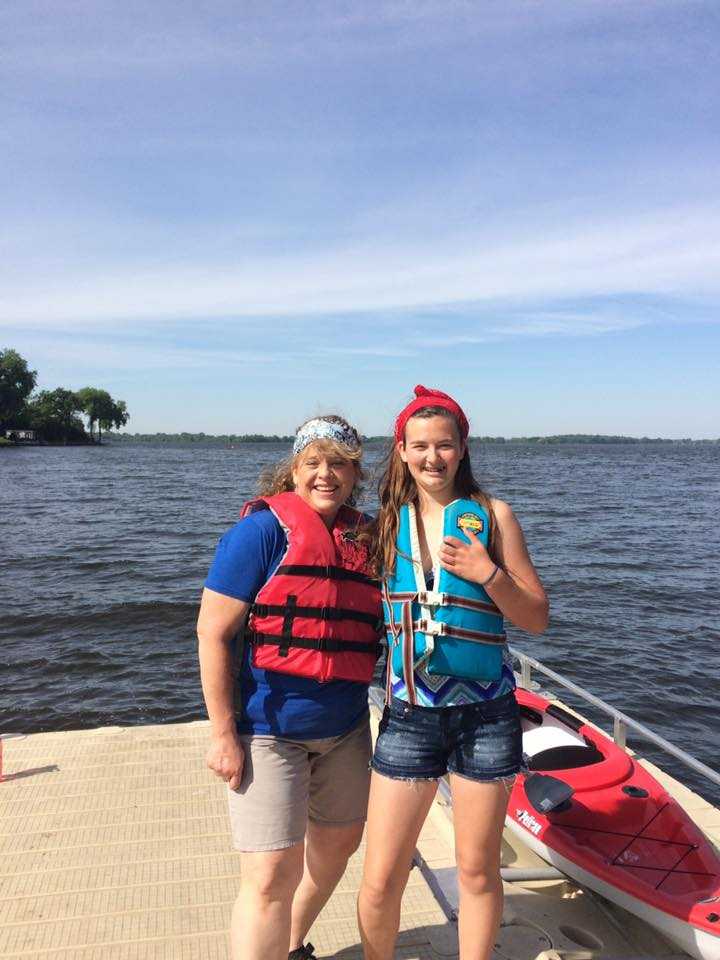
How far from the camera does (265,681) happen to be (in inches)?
103

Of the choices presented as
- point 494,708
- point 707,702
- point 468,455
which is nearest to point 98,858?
point 494,708

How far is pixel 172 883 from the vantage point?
396cm

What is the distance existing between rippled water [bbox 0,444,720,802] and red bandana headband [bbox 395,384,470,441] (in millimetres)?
528

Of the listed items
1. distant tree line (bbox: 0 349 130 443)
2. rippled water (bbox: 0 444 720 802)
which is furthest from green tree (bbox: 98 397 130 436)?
rippled water (bbox: 0 444 720 802)

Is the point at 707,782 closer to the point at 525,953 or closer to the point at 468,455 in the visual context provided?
the point at 525,953

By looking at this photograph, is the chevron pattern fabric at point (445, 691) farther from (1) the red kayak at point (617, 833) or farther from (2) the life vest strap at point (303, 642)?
(1) the red kayak at point (617, 833)

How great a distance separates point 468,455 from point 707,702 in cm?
934

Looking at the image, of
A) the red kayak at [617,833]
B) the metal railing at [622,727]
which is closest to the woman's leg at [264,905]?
the red kayak at [617,833]

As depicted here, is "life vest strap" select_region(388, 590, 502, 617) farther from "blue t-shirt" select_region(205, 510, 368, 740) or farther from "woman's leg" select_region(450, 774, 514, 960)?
"woman's leg" select_region(450, 774, 514, 960)

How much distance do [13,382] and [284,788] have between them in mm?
101210

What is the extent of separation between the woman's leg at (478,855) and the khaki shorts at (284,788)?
443mm

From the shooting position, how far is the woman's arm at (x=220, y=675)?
2.54m

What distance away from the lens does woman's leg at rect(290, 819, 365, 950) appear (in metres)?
2.84

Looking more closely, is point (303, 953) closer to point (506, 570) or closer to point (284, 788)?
point (284, 788)
